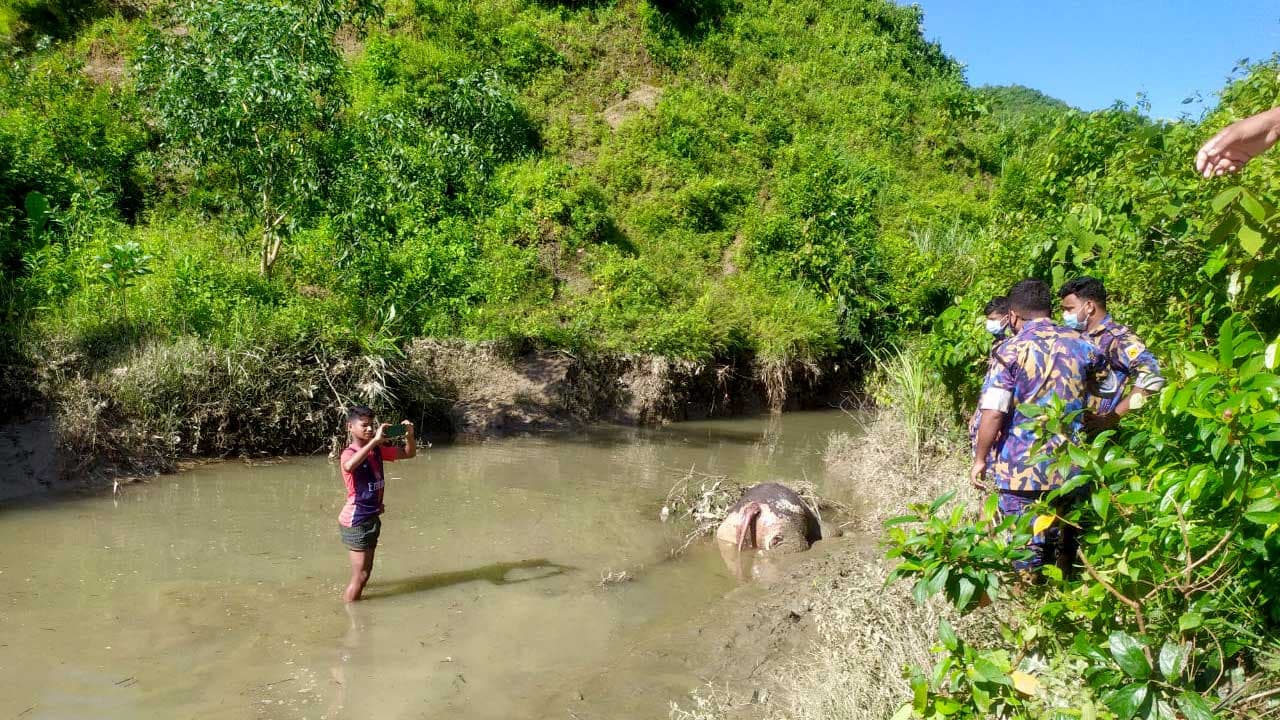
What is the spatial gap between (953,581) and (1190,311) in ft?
8.43

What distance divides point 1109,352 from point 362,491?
448 cm

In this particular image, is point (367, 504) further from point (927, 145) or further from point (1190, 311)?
point (927, 145)

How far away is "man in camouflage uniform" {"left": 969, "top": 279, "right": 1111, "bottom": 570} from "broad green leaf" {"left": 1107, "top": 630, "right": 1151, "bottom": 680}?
69.2 inches

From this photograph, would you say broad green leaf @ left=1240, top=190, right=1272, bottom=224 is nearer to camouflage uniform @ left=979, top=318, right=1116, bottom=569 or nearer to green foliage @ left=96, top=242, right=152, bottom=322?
camouflage uniform @ left=979, top=318, right=1116, bottom=569

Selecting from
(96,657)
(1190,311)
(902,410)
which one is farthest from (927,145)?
(96,657)

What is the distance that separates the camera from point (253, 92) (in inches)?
405

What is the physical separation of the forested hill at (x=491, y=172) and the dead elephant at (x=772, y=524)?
2.89 meters

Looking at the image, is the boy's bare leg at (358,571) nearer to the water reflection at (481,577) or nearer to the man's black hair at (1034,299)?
the water reflection at (481,577)

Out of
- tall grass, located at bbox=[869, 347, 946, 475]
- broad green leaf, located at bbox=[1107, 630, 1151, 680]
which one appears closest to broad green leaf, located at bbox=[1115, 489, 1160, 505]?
broad green leaf, located at bbox=[1107, 630, 1151, 680]

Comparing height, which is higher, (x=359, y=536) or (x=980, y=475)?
(x=980, y=475)

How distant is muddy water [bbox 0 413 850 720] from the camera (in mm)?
4895

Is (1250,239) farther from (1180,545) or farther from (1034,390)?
(1034,390)

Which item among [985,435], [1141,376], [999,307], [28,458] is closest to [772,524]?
[999,307]

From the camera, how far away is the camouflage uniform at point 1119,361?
13.8ft
